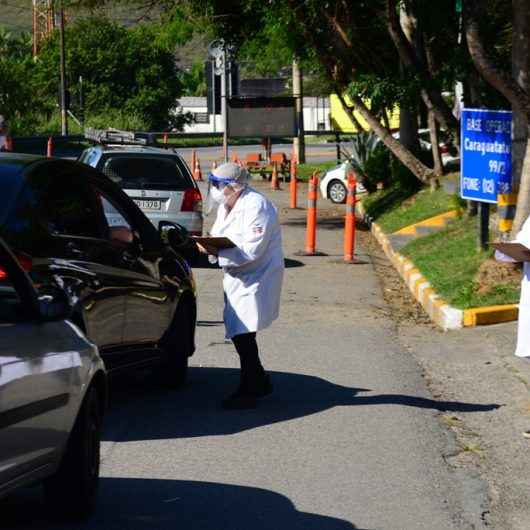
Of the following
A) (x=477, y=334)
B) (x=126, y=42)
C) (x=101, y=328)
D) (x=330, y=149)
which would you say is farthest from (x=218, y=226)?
(x=126, y=42)

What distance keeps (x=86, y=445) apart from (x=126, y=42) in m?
84.6

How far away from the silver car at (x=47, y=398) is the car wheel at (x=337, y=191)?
89.6 feet

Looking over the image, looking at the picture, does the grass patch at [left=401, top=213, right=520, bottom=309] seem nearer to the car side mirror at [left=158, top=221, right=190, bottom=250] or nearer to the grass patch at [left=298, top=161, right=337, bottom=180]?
the car side mirror at [left=158, top=221, right=190, bottom=250]

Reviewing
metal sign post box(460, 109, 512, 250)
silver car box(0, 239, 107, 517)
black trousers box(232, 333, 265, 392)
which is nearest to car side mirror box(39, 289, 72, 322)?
silver car box(0, 239, 107, 517)

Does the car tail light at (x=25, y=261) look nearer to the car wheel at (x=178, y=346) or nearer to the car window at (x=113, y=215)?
the car window at (x=113, y=215)

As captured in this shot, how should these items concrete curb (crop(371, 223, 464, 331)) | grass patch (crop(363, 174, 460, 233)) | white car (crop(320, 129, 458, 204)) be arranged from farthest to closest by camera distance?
white car (crop(320, 129, 458, 204)), grass patch (crop(363, 174, 460, 233)), concrete curb (crop(371, 223, 464, 331))

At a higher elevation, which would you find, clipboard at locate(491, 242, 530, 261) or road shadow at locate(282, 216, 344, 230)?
clipboard at locate(491, 242, 530, 261)

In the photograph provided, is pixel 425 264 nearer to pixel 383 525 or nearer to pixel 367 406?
pixel 367 406

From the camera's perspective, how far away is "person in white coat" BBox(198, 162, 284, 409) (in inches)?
389

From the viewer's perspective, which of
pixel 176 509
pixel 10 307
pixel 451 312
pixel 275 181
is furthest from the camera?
pixel 275 181

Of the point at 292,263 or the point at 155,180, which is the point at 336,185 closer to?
the point at 292,263

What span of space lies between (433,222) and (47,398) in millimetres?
17276

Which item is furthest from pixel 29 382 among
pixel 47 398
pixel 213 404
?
pixel 213 404

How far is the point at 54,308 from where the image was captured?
609 cm
